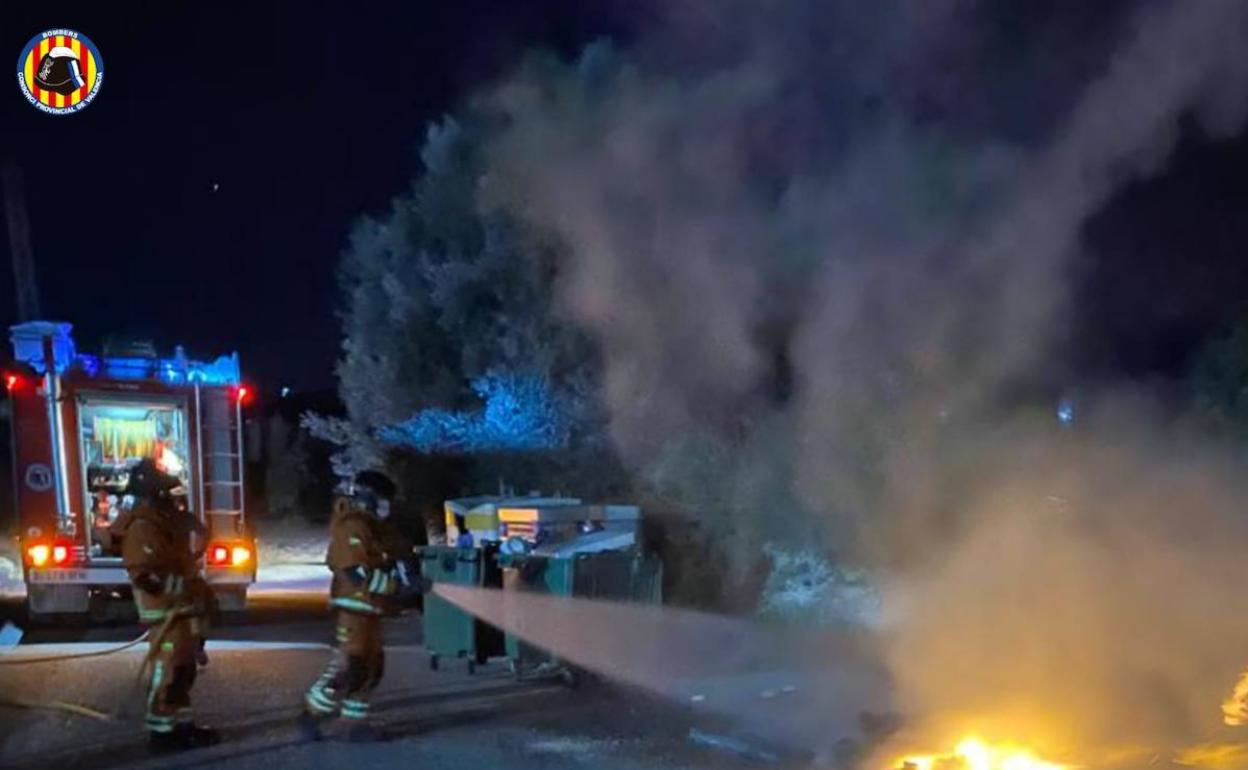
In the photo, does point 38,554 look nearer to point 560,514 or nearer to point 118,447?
point 118,447

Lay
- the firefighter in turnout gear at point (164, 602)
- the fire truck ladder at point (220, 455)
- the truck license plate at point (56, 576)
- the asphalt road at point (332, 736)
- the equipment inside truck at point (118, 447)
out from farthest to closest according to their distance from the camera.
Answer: the fire truck ladder at point (220, 455), the equipment inside truck at point (118, 447), the truck license plate at point (56, 576), the firefighter in turnout gear at point (164, 602), the asphalt road at point (332, 736)

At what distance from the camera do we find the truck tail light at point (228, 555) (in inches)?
487

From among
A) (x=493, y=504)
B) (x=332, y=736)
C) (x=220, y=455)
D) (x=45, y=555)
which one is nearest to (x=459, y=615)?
(x=332, y=736)

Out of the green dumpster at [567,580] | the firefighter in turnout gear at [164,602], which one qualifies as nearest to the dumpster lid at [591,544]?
the green dumpster at [567,580]

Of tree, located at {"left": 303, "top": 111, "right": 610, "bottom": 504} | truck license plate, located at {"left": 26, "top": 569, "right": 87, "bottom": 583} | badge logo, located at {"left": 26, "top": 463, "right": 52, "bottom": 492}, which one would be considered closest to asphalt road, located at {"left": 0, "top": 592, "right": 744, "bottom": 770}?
truck license plate, located at {"left": 26, "top": 569, "right": 87, "bottom": 583}

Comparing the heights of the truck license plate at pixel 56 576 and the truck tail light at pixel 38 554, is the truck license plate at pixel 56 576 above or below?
below

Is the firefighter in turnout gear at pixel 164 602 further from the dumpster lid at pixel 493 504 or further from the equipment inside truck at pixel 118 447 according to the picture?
the equipment inside truck at pixel 118 447

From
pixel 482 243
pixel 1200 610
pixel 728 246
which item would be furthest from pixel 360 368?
pixel 1200 610

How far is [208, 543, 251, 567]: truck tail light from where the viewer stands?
40.6 feet

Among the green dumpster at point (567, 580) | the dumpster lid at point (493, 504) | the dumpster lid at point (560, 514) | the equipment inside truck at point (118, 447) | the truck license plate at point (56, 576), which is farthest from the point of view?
the equipment inside truck at point (118, 447)

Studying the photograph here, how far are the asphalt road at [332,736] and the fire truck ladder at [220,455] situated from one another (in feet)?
7.12

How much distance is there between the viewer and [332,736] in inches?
276

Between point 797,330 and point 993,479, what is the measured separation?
2.13 meters

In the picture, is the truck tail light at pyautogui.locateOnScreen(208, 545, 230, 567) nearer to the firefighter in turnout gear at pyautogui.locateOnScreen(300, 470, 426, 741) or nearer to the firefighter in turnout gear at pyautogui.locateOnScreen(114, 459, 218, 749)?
the firefighter in turnout gear at pyautogui.locateOnScreen(114, 459, 218, 749)
